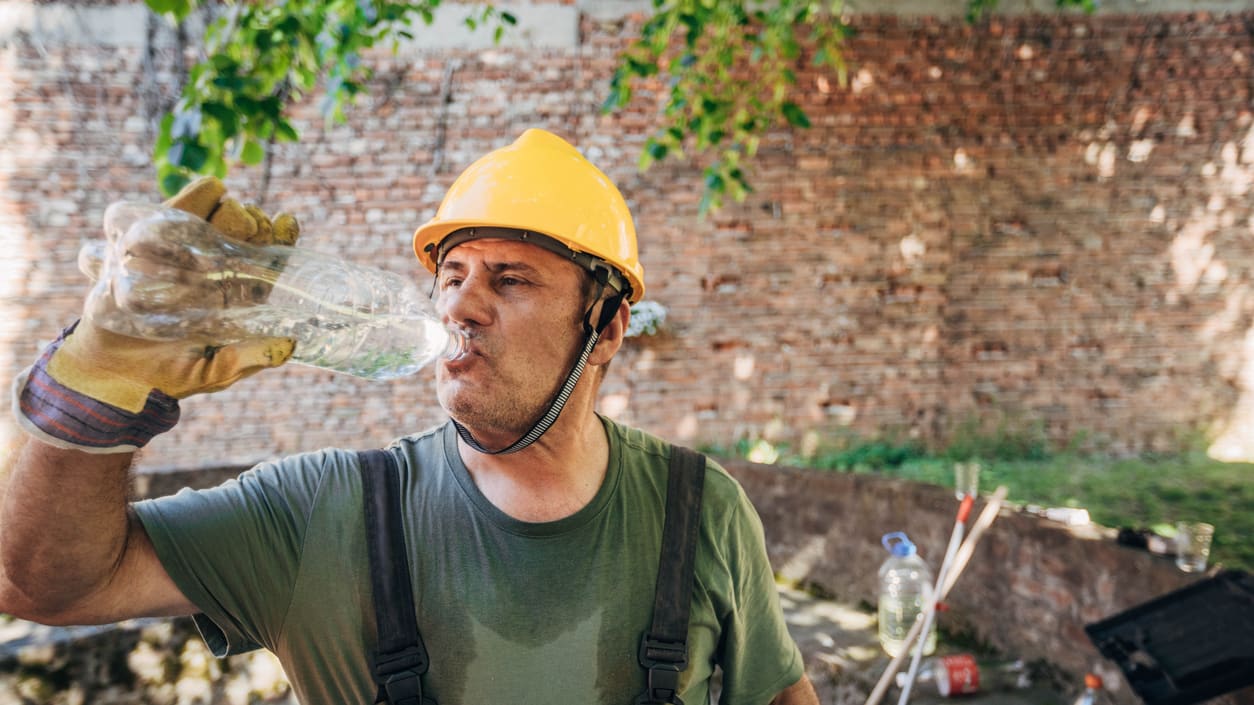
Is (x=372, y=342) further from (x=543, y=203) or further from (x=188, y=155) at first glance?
(x=188, y=155)

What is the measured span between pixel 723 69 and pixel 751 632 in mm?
4430

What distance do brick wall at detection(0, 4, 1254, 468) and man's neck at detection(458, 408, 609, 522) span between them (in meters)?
4.91

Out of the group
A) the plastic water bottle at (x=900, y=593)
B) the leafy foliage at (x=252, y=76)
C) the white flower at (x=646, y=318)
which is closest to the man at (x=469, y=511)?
the leafy foliage at (x=252, y=76)

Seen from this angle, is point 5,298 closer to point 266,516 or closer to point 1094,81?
point 266,516

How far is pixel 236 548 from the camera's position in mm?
1361

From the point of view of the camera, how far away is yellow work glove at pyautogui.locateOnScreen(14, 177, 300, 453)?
1022mm

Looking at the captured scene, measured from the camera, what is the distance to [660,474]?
5.90 feet

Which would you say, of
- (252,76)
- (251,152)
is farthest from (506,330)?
(252,76)

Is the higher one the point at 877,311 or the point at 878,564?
the point at 877,311

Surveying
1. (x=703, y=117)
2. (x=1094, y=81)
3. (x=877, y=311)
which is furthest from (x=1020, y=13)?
(x=703, y=117)

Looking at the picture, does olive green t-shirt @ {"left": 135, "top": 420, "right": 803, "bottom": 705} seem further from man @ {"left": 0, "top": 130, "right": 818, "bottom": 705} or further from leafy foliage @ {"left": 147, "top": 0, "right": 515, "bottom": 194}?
Answer: leafy foliage @ {"left": 147, "top": 0, "right": 515, "bottom": 194}

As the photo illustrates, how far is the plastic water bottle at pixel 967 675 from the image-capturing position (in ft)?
12.0

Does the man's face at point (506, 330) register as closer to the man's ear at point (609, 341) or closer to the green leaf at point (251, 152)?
the man's ear at point (609, 341)

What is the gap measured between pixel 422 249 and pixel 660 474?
0.79 m
